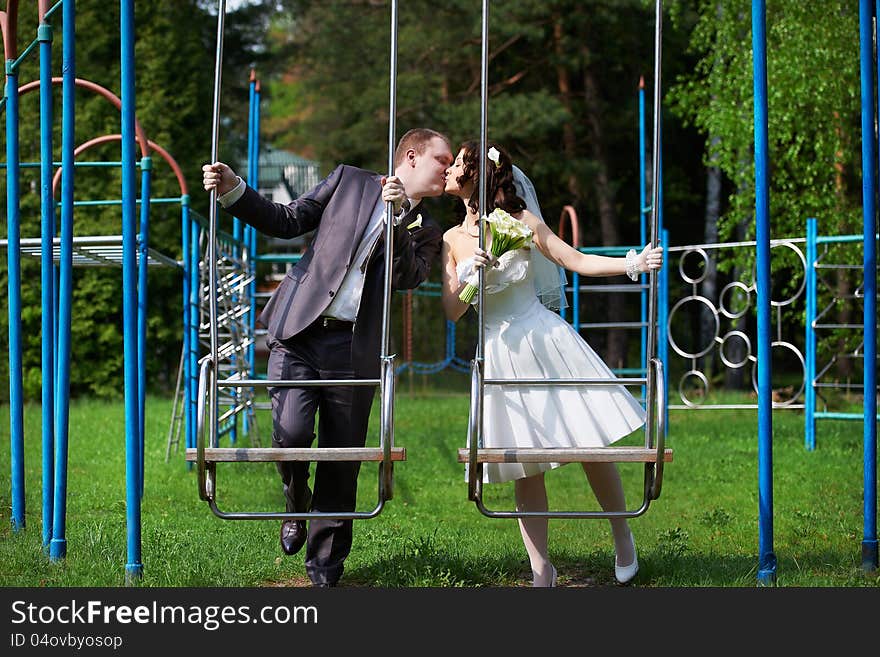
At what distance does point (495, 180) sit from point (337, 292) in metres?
0.75

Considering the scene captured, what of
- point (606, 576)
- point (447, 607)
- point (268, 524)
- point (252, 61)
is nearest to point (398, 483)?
A: point (268, 524)

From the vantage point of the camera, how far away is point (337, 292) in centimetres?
464

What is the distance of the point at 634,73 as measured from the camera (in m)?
21.2

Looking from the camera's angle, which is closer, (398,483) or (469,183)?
(469,183)

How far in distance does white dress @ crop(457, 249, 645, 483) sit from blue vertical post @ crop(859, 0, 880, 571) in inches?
45.6

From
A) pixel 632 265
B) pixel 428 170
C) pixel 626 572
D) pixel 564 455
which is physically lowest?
pixel 626 572

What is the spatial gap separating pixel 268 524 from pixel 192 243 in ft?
11.6

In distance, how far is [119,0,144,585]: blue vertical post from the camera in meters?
4.52

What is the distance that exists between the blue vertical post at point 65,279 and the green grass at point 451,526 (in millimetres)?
206

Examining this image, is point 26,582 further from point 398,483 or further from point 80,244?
point 398,483

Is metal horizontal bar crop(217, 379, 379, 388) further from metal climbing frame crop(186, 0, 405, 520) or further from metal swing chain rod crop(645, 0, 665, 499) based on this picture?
metal swing chain rod crop(645, 0, 665, 499)

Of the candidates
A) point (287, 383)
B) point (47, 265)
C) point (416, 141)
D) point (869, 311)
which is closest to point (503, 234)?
point (416, 141)

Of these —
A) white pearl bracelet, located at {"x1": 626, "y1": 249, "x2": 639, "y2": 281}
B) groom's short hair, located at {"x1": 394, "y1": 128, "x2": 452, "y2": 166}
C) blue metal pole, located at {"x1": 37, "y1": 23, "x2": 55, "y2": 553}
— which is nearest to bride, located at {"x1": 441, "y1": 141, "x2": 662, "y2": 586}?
white pearl bracelet, located at {"x1": 626, "y1": 249, "x2": 639, "y2": 281}

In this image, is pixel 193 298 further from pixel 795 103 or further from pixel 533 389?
pixel 795 103
